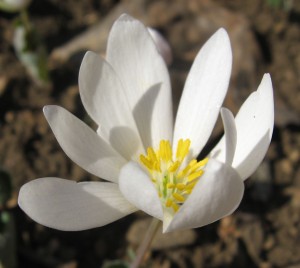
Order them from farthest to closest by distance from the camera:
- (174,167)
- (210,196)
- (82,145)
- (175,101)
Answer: (175,101), (174,167), (82,145), (210,196)

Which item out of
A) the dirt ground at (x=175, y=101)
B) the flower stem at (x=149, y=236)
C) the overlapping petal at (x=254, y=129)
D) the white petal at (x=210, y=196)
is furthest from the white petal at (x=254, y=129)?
the dirt ground at (x=175, y=101)

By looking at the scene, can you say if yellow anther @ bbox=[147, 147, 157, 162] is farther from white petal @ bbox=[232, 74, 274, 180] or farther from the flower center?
white petal @ bbox=[232, 74, 274, 180]

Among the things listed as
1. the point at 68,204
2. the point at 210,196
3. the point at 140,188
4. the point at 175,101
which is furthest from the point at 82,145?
the point at 175,101

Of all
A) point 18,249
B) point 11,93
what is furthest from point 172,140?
point 11,93

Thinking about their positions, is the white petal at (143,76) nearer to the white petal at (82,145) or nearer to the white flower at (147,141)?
the white flower at (147,141)

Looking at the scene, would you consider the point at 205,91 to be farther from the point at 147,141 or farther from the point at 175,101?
the point at 175,101
